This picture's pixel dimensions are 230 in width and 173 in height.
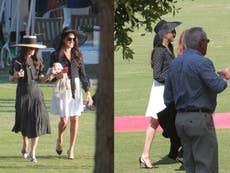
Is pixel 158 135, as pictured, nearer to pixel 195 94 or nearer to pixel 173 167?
pixel 173 167

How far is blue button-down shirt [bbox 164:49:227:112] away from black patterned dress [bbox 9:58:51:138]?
4.43 m

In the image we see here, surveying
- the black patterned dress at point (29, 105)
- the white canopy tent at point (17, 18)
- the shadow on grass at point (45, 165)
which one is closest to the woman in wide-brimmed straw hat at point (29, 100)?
the black patterned dress at point (29, 105)

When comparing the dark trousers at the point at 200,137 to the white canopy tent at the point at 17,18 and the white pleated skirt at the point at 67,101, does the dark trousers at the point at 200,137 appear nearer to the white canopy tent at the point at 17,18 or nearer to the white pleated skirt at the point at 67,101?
the white pleated skirt at the point at 67,101

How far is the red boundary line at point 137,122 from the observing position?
1582cm

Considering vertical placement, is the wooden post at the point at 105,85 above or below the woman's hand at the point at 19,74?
above

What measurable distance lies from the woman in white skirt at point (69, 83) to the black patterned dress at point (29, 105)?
245 mm

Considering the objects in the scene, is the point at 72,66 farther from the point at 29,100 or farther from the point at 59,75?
the point at 29,100

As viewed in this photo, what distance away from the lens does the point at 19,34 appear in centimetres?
2822

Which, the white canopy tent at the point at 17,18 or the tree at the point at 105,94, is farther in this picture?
the white canopy tent at the point at 17,18

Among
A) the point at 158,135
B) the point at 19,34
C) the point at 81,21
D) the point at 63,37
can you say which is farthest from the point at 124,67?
the point at 63,37

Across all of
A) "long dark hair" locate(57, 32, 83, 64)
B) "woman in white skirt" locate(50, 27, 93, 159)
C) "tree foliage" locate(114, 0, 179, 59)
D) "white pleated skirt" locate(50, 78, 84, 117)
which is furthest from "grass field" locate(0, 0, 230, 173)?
"tree foliage" locate(114, 0, 179, 59)

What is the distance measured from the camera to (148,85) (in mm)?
22062

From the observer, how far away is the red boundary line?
15.8m

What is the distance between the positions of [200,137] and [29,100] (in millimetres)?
4853
